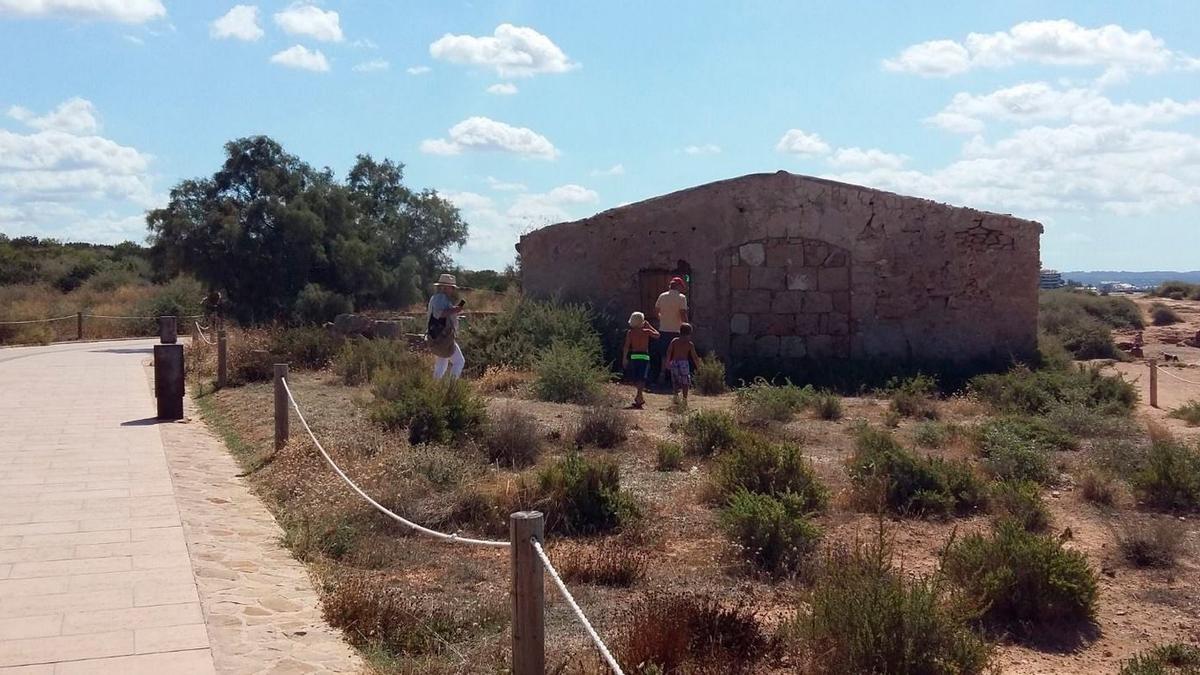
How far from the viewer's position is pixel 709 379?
18719 mm

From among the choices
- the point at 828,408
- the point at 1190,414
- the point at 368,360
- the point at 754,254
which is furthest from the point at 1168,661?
the point at 754,254

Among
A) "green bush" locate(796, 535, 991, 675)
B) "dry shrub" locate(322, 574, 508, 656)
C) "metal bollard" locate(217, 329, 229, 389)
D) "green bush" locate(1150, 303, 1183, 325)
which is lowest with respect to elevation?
"dry shrub" locate(322, 574, 508, 656)

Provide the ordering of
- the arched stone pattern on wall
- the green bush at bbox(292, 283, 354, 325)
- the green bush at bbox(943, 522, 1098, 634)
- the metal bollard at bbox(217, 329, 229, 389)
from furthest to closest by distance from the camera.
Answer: the green bush at bbox(292, 283, 354, 325)
the arched stone pattern on wall
the metal bollard at bbox(217, 329, 229, 389)
the green bush at bbox(943, 522, 1098, 634)

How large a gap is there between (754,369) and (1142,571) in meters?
12.4

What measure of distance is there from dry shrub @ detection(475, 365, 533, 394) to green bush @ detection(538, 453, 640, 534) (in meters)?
8.03

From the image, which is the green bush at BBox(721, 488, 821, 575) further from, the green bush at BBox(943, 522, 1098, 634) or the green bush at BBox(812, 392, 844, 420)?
the green bush at BBox(812, 392, 844, 420)

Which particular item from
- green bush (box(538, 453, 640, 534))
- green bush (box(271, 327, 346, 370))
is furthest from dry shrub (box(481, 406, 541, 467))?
green bush (box(271, 327, 346, 370))

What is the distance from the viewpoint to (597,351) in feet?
64.0

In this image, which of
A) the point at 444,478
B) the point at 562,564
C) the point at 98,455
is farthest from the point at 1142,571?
the point at 98,455

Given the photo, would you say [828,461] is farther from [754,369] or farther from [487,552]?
[754,369]

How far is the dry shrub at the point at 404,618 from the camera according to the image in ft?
21.1

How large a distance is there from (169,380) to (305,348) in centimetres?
508

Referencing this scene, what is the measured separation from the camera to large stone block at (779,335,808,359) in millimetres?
20812

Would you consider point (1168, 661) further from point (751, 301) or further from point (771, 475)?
point (751, 301)
